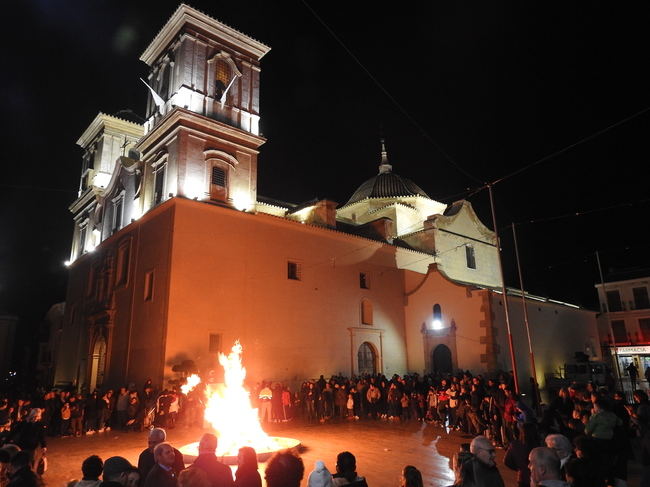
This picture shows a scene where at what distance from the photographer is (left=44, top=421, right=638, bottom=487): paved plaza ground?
370 inches

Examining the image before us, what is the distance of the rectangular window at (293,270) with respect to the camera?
2275cm

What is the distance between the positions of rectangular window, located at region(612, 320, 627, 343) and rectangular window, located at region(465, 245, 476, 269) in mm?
15384

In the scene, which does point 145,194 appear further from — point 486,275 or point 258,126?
point 486,275

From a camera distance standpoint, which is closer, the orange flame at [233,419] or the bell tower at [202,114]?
the orange flame at [233,419]

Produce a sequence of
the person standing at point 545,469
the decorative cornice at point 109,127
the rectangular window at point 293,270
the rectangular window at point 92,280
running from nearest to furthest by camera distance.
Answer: the person standing at point 545,469
the rectangular window at point 293,270
the rectangular window at point 92,280
the decorative cornice at point 109,127

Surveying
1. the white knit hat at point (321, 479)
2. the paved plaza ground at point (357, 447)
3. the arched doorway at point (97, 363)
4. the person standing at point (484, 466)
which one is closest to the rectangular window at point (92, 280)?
the arched doorway at point (97, 363)

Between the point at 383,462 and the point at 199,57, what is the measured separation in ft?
67.8

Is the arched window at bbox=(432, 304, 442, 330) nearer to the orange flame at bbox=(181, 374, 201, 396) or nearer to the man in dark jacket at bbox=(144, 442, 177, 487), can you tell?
the orange flame at bbox=(181, 374, 201, 396)

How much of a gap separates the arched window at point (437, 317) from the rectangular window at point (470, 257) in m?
6.86

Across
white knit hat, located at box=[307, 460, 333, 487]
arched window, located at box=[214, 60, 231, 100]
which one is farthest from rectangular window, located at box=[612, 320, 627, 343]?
white knit hat, located at box=[307, 460, 333, 487]

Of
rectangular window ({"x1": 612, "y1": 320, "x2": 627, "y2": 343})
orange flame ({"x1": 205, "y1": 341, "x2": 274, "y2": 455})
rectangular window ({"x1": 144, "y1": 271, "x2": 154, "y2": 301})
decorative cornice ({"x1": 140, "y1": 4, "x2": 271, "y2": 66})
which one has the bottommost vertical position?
orange flame ({"x1": 205, "y1": 341, "x2": 274, "y2": 455})

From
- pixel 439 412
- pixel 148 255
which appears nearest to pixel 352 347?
pixel 439 412

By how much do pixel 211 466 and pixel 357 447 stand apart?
779cm

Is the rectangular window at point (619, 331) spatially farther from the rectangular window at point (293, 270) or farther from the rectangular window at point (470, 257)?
the rectangular window at point (293, 270)
